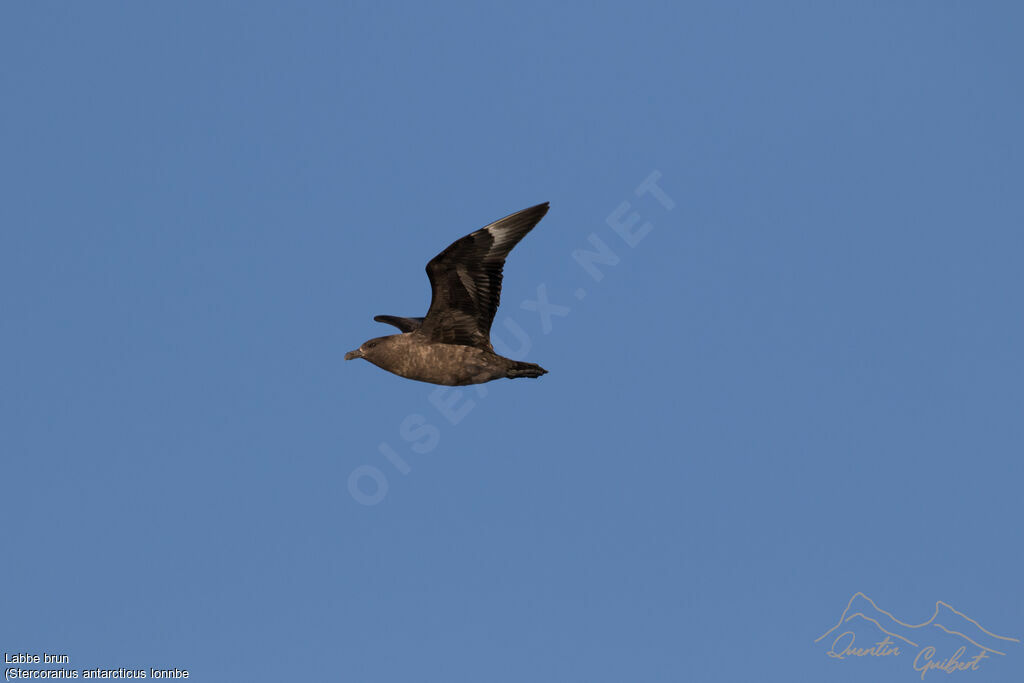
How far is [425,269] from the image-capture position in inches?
617

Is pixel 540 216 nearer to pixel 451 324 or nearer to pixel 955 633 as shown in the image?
pixel 451 324

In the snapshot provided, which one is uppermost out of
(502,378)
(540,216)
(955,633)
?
(540,216)

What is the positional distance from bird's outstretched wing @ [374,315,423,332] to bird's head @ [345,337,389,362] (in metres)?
0.96

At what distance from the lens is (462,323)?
1614 centimetres

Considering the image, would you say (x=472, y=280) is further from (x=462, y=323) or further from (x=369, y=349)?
(x=369, y=349)

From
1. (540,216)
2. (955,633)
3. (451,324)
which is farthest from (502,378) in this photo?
(955,633)

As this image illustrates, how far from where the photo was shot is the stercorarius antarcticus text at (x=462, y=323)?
15.6 m

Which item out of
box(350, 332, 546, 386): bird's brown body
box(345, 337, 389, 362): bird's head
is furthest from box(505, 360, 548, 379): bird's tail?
box(345, 337, 389, 362): bird's head

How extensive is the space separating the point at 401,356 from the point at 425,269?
135 centimetres

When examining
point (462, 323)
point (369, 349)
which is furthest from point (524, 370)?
point (369, 349)

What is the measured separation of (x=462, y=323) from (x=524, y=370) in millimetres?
978

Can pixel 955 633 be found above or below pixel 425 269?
below

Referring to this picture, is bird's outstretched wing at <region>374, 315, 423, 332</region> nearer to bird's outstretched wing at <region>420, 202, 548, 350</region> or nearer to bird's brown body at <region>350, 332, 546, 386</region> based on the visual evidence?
bird's brown body at <region>350, 332, 546, 386</region>

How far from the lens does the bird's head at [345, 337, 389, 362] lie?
54.3ft
